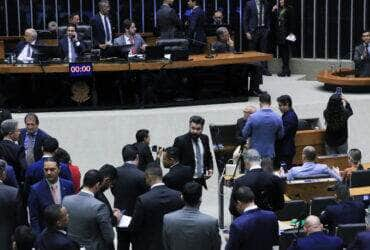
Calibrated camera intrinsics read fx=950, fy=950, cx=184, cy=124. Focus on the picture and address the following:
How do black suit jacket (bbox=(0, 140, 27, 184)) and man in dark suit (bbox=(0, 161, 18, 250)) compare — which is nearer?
man in dark suit (bbox=(0, 161, 18, 250))

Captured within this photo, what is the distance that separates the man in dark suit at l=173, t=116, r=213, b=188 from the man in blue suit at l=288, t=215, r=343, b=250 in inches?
130

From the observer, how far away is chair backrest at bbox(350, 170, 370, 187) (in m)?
11.2

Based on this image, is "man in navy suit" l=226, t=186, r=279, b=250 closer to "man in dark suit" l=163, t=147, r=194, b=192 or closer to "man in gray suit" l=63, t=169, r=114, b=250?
"man in gray suit" l=63, t=169, r=114, b=250

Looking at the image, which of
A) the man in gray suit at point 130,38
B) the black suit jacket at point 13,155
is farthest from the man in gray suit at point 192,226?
the man in gray suit at point 130,38

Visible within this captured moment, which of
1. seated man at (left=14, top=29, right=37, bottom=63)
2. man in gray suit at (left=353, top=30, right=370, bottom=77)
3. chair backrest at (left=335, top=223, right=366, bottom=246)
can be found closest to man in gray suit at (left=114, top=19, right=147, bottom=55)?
seated man at (left=14, top=29, right=37, bottom=63)

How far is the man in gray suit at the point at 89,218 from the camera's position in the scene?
834 centimetres

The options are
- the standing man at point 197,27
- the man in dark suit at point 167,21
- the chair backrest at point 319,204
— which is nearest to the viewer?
the chair backrest at point 319,204

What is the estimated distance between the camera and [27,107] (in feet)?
55.0

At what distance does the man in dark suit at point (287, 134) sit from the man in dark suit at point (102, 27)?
630cm

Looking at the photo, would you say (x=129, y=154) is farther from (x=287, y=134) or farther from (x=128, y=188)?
(x=287, y=134)

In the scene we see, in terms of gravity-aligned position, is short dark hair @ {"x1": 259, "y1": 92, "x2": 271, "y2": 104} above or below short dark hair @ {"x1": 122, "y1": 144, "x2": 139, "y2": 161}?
above

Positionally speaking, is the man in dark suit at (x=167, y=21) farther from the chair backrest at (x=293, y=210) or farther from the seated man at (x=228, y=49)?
the chair backrest at (x=293, y=210)

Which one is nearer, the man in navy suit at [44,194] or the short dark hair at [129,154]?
the man in navy suit at [44,194]

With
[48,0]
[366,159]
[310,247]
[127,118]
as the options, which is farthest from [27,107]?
[310,247]
